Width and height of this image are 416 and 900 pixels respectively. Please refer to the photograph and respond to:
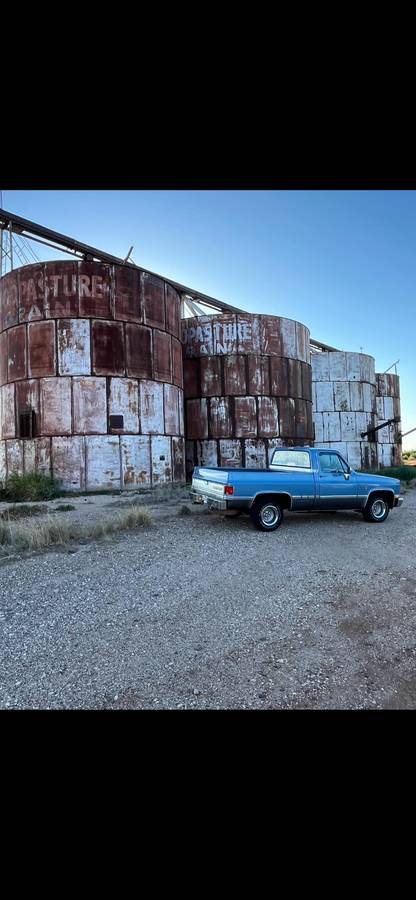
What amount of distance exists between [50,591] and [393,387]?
33807 mm

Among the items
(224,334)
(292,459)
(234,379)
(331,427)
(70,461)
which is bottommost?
(70,461)

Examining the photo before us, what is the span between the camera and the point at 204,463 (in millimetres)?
20172

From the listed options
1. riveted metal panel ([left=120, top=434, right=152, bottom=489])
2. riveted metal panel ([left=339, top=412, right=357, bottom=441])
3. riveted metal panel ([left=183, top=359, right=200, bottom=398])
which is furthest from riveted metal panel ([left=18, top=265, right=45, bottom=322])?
riveted metal panel ([left=339, top=412, right=357, bottom=441])

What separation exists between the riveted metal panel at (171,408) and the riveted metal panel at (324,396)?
12.9 meters

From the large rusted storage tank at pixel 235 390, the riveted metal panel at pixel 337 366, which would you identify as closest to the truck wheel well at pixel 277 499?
the large rusted storage tank at pixel 235 390

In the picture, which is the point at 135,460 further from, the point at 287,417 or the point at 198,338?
the point at 287,417

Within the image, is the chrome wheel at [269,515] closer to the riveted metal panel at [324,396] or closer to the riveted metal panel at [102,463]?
the riveted metal panel at [102,463]

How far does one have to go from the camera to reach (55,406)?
1510 cm

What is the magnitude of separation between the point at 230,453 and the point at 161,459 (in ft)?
14.7

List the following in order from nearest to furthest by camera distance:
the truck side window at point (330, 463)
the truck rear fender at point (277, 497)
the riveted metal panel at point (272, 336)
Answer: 1. the truck rear fender at point (277, 497)
2. the truck side window at point (330, 463)
3. the riveted metal panel at point (272, 336)

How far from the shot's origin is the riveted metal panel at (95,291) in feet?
50.4

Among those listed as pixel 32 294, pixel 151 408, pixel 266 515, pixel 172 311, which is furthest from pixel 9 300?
pixel 266 515
